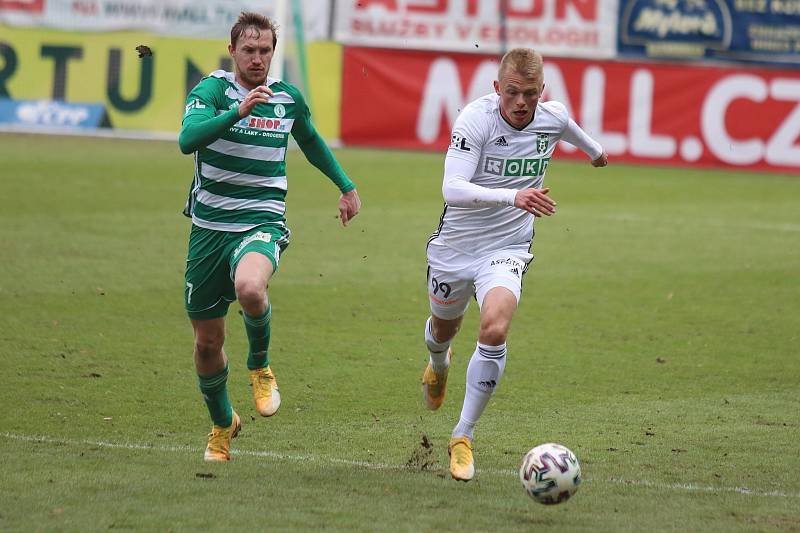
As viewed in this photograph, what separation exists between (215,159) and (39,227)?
8489mm

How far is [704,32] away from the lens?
23.2 m

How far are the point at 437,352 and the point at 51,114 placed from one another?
16.2 m

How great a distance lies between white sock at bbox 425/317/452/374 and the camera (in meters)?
7.62

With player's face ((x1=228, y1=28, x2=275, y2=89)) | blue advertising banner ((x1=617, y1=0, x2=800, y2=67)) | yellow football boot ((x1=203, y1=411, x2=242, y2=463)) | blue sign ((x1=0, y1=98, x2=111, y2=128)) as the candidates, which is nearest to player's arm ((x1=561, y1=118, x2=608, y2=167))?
player's face ((x1=228, y1=28, x2=275, y2=89))

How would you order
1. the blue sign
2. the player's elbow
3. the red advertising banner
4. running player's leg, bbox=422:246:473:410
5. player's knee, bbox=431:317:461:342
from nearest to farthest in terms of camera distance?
the player's elbow
running player's leg, bbox=422:246:473:410
player's knee, bbox=431:317:461:342
the blue sign
the red advertising banner

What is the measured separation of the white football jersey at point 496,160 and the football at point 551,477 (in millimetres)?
1468

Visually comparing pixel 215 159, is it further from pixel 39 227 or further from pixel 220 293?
pixel 39 227

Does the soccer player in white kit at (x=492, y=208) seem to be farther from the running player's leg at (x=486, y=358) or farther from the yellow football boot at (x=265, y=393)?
the yellow football boot at (x=265, y=393)

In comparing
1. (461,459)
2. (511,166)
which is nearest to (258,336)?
(461,459)

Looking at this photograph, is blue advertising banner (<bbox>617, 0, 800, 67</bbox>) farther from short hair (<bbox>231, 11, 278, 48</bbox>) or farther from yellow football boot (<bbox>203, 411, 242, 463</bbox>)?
yellow football boot (<bbox>203, 411, 242, 463</bbox>)

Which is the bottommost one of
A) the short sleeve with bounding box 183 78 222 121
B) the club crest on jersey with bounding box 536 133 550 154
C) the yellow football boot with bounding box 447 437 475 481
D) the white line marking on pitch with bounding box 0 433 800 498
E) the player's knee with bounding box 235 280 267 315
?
the white line marking on pitch with bounding box 0 433 800 498

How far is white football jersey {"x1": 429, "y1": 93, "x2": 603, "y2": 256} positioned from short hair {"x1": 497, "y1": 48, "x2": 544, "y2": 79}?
0.32 m

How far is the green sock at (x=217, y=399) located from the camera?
22.1 ft

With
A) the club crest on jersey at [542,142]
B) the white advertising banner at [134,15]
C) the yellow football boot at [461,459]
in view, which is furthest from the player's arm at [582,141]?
the white advertising banner at [134,15]
